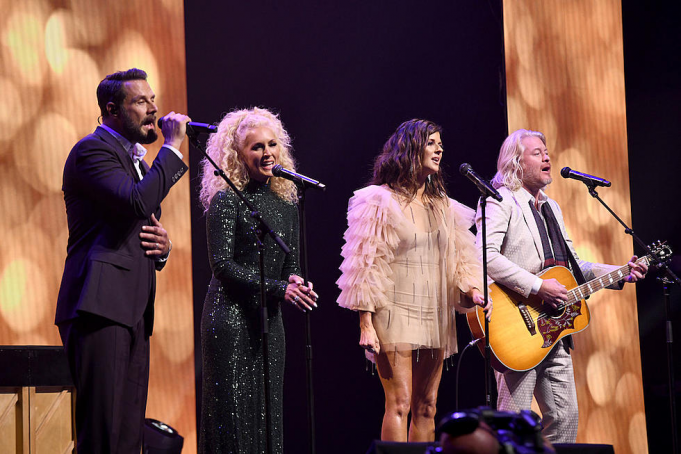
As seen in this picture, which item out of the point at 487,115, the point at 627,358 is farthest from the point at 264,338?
the point at 627,358

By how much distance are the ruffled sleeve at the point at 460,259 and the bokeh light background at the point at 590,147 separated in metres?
1.48

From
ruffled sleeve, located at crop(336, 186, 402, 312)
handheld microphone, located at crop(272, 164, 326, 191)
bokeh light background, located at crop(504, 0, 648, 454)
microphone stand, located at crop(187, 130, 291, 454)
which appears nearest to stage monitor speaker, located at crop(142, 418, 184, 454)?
microphone stand, located at crop(187, 130, 291, 454)

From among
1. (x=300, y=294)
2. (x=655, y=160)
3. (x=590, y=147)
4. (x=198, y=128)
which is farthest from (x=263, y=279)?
(x=655, y=160)

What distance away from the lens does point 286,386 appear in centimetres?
460

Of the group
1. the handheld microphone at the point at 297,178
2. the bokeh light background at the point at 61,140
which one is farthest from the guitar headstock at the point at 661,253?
the bokeh light background at the point at 61,140

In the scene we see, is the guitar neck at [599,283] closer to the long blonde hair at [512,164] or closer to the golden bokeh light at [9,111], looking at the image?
the long blonde hair at [512,164]

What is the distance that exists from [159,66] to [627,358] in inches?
146

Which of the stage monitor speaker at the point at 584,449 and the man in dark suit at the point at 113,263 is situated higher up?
the man in dark suit at the point at 113,263

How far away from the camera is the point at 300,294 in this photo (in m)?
3.01

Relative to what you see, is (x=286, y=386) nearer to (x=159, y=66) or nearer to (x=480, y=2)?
(x=159, y=66)

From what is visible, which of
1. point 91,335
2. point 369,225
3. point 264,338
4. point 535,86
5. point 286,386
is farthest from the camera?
point 535,86

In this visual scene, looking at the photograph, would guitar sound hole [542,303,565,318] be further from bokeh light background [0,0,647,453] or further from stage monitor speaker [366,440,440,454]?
stage monitor speaker [366,440,440,454]

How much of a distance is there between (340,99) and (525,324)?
1891 millimetres

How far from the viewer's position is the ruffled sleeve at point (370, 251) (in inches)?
139
